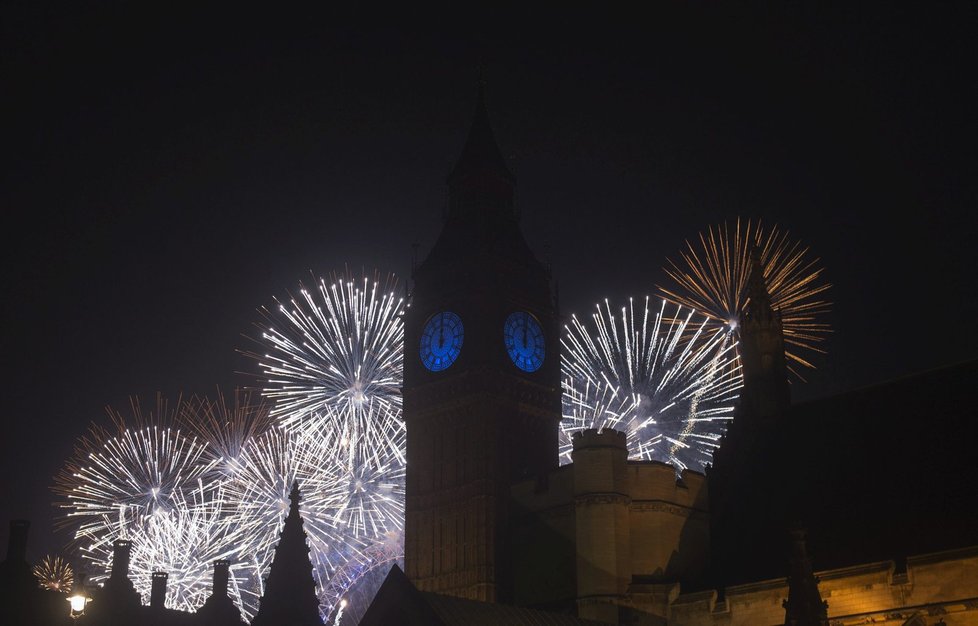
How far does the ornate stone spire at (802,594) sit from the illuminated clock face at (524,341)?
30794mm

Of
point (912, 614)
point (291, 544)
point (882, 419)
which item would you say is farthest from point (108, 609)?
point (882, 419)

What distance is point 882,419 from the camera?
5588 centimetres

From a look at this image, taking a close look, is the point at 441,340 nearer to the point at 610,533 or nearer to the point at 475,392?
the point at 475,392

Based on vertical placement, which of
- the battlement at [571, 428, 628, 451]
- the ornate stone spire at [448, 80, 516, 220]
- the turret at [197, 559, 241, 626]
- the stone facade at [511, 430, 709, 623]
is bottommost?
the turret at [197, 559, 241, 626]

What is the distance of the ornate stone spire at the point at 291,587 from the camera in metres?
37.9

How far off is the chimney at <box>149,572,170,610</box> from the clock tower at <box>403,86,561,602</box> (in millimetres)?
15085

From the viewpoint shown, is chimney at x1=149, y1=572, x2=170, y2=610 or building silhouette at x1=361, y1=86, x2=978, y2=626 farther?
chimney at x1=149, y1=572, x2=170, y2=610

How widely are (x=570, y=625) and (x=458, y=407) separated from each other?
25.7m

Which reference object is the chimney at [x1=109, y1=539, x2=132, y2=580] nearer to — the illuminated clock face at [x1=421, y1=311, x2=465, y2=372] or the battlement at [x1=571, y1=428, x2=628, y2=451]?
the battlement at [x1=571, y1=428, x2=628, y2=451]

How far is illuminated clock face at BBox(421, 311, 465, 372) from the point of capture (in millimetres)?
67062

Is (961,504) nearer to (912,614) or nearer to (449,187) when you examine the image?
(912,614)

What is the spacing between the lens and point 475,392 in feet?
214

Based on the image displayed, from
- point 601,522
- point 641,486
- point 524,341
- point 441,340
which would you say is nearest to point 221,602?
point 601,522

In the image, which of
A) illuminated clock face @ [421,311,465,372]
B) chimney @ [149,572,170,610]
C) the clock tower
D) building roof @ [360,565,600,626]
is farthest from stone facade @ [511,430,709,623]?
building roof @ [360,565,600,626]
